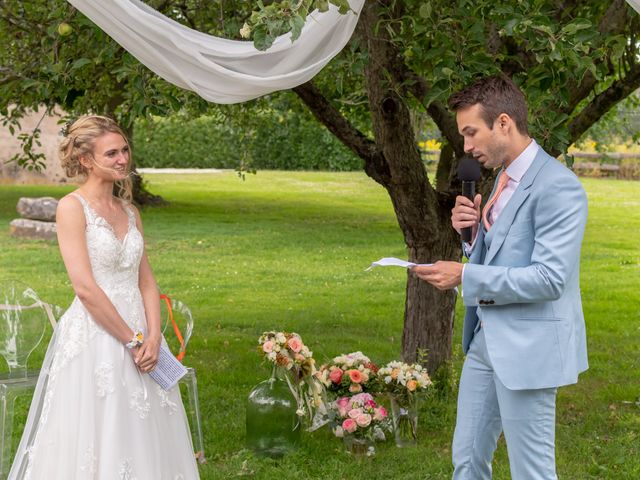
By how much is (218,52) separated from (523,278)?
74.8 inches

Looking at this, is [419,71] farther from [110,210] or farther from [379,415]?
[110,210]

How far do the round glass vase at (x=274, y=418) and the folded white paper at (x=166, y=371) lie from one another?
3.94 feet

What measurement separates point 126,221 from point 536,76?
1.77 meters

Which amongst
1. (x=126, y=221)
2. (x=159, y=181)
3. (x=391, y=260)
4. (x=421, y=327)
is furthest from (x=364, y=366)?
(x=159, y=181)

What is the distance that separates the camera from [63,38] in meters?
5.16

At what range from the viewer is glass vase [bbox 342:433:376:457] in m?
4.93

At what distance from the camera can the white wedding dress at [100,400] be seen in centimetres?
353

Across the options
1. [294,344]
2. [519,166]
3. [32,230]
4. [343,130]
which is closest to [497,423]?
[519,166]

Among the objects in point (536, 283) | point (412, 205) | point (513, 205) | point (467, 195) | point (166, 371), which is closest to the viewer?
point (536, 283)

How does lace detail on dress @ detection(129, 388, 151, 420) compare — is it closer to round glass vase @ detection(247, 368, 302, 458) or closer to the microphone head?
round glass vase @ detection(247, 368, 302, 458)

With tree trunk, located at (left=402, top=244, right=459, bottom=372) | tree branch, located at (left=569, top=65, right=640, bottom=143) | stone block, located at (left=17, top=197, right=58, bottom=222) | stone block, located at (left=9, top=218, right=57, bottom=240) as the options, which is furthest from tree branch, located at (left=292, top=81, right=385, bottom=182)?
stone block, located at (left=17, top=197, right=58, bottom=222)

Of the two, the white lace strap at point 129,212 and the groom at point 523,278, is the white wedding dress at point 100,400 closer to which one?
the white lace strap at point 129,212

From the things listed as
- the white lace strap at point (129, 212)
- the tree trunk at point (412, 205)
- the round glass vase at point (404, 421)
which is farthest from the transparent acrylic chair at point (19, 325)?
the tree trunk at point (412, 205)

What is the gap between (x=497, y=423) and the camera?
10.4 feet
